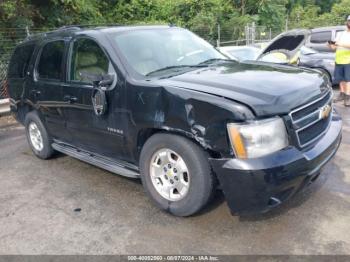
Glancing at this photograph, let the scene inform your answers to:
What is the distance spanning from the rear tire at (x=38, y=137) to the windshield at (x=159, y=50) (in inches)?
78.3

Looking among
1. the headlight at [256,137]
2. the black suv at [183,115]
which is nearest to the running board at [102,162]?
the black suv at [183,115]

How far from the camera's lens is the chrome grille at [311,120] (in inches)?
132

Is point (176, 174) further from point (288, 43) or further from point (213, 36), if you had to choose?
point (213, 36)

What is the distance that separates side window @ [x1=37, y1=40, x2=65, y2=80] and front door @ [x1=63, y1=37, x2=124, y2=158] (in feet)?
0.89

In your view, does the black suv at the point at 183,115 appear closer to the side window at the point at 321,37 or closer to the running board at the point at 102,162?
the running board at the point at 102,162

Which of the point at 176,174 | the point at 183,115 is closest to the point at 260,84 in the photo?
the point at 183,115

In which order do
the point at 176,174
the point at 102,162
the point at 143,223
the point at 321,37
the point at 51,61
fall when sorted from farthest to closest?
the point at 321,37 → the point at 51,61 → the point at 102,162 → the point at 143,223 → the point at 176,174

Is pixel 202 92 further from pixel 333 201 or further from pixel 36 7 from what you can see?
pixel 36 7

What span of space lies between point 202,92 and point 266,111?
1.88 feet

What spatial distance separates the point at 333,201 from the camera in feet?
13.3

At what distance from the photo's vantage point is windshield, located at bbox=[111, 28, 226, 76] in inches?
165

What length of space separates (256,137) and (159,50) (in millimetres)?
1775

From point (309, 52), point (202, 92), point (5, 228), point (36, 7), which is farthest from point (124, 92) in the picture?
point (36, 7)

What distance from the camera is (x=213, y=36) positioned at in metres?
18.8
